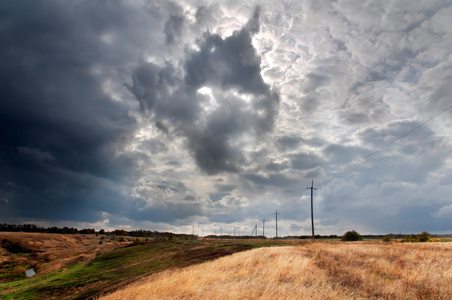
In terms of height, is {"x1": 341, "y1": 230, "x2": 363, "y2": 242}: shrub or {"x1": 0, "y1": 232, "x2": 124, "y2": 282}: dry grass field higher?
{"x1": 341, "y1": 230, "x2": 363, "y2": 242}: shrub

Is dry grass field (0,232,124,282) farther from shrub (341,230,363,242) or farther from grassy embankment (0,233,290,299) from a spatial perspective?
shrub (341,230,363,242)

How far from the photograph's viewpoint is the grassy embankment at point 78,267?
27266 millimetres

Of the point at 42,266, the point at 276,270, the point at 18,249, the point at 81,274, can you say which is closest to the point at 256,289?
the point at 276,270

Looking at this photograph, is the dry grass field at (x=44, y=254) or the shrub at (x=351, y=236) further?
the shrub at (x=351, y=236)

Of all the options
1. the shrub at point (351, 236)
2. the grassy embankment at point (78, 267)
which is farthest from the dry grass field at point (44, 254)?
the shrub at point (351, 236)

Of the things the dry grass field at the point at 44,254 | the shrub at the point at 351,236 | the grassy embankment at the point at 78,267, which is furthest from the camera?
the shrub at the point at 351,236

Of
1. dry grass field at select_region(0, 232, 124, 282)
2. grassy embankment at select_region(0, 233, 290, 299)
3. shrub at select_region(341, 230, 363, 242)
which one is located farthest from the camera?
shrub at select_region(341, 230, 363, 242)

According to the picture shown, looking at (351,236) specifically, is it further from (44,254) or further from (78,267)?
(44,254)

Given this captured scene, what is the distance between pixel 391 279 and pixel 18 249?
78172 mm

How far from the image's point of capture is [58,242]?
77.4 meters

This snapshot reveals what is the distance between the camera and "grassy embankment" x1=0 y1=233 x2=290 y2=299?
89.5 ft

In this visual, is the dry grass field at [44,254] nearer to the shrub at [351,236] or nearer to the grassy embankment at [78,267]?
the grassy embankment at [78,267]

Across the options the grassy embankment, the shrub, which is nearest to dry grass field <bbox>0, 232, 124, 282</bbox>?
the grassy embankment

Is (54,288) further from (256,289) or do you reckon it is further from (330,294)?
(330,294)
